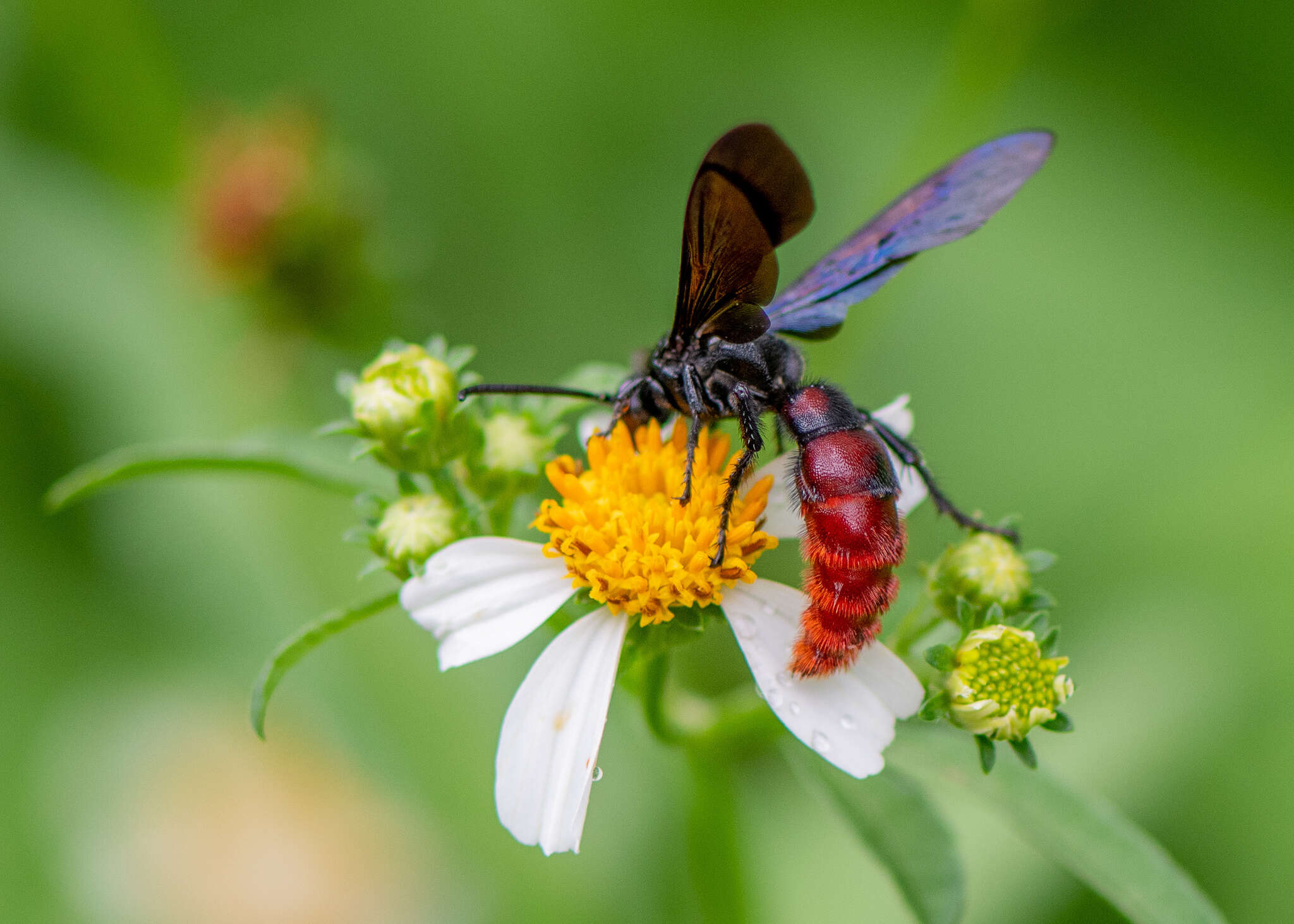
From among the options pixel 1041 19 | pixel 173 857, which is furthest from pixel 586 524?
pixel 1041 19

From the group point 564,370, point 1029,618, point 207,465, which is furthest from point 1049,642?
point 564,370

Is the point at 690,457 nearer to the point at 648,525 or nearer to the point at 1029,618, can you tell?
the point at 648,525

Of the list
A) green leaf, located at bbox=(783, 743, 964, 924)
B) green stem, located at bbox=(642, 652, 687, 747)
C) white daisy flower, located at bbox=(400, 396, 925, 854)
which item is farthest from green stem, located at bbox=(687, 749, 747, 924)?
white daisy flower, located at bbox=(400, 396, 925, 854)

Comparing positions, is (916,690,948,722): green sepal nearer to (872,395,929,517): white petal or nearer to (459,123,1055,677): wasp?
(459,123,1055,677): wasp

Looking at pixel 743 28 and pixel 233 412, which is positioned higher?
pixel 743 28

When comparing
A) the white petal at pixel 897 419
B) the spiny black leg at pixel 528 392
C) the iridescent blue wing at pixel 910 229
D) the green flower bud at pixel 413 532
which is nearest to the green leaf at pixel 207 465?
the green flower bud at pixel 413 532

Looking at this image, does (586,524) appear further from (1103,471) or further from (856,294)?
(1103,471)

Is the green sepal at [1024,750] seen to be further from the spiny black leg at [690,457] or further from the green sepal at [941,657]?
the spiny black leg at [690,457]
